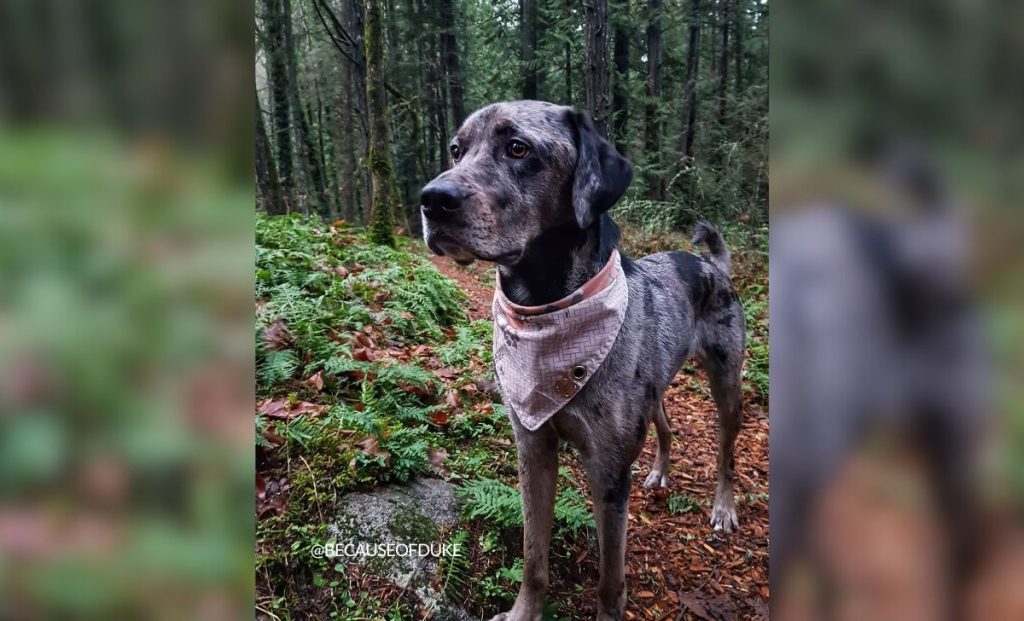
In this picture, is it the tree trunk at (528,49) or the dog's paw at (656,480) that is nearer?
the tree trunk at (528,49)

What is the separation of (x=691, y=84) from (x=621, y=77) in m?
0.25

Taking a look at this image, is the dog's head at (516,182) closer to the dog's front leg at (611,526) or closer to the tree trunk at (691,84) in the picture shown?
the tree trunk at (691,84)

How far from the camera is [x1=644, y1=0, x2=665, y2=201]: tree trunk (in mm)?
2018

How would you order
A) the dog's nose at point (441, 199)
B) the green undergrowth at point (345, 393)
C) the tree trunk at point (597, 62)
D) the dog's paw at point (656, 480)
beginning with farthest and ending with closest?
the dog's paw at point (656, 480)
the tree trunk at point (597, 62)
the green undergrowth at point (345, 393)
the dog's nose at point (441, 199)

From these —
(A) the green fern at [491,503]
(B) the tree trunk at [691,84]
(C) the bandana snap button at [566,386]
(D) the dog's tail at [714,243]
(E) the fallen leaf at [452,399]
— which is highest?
(B) the tree trunk at [691,84]

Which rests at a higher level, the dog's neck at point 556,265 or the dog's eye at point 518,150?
the dog's eye at point 518,150

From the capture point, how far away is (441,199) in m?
1.74

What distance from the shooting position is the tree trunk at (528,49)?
218cm
